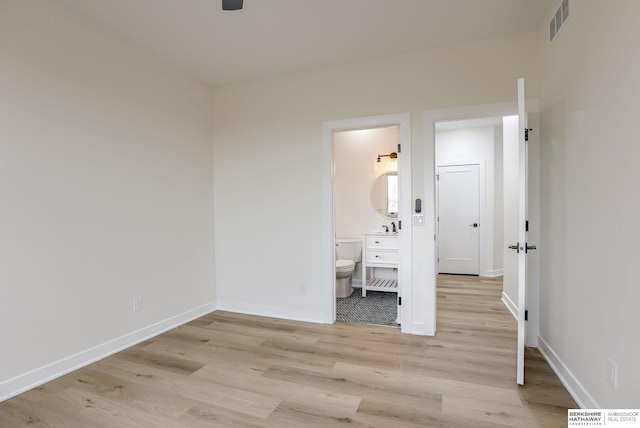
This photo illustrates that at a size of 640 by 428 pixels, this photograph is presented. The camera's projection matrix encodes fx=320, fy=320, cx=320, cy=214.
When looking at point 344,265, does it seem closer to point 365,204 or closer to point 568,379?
point 365,204

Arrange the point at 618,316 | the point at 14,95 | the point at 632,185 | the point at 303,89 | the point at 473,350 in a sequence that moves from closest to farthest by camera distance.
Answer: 1. the point at 632,185
2. the point at 618,316
3. the point at 14,95
4. the point at 473,350
5. the point at 303,89

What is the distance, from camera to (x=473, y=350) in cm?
273

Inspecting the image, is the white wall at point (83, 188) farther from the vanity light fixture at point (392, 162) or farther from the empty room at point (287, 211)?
the vanity light fixture at point (392, 162)

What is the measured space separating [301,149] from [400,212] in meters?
1.26

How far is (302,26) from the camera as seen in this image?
8.68 ft

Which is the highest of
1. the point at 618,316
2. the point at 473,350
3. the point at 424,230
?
the point at 424,230

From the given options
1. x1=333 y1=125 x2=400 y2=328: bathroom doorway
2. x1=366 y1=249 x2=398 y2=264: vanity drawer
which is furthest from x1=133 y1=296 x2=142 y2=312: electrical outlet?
x1=366 y1=249 x2=398 y2=264: vanity drawer

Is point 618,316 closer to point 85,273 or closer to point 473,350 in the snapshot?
point 473,350

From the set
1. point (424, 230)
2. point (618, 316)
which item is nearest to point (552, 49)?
point (424, 230)

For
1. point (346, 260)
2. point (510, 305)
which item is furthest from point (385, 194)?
point (510, 305)

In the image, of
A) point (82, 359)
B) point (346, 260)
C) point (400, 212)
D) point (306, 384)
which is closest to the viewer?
point (306, 384)

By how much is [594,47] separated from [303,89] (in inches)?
96.7

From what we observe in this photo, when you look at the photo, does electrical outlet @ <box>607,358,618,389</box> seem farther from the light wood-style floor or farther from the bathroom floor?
the bathroom floor

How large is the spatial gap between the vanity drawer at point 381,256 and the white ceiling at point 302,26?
8.16ft
